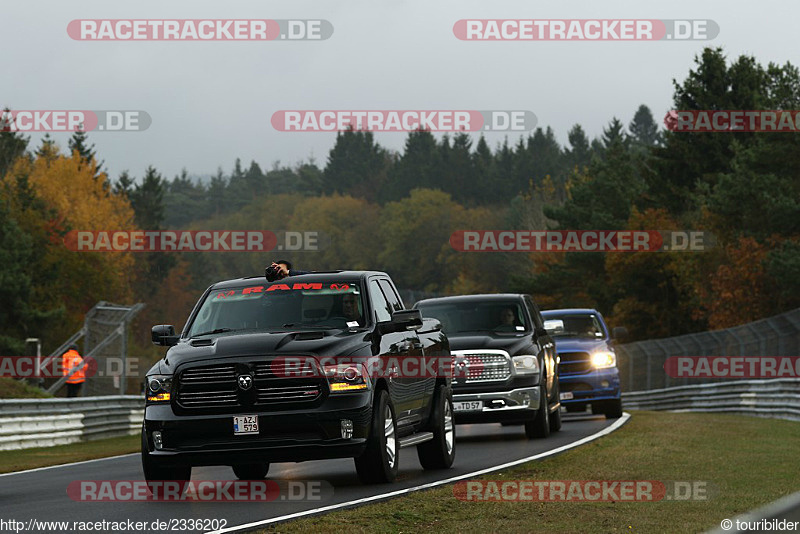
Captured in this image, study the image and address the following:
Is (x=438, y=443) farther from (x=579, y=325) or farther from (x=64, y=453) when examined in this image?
(x=579, y=325)

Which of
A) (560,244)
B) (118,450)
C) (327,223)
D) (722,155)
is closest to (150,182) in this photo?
(327,223)

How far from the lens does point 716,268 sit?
72000 millimetres

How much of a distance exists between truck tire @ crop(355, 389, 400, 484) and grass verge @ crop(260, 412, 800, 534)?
689 mm

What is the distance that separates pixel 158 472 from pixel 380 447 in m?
1.94

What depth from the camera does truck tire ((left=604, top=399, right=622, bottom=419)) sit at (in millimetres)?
26094

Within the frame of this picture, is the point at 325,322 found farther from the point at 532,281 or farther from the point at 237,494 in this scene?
the point at 532,281

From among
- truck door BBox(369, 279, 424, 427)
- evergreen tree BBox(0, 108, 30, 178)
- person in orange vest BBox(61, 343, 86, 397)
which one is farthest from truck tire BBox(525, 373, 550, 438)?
evergreen tree BBox(0, 108, 30, 178)

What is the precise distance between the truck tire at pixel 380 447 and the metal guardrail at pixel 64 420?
11.4 meters

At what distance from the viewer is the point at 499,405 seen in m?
19.5

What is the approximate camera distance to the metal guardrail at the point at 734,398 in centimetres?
2942

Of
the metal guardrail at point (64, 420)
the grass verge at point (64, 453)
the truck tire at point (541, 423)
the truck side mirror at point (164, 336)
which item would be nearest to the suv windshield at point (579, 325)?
the truck tire at point (541, 423)

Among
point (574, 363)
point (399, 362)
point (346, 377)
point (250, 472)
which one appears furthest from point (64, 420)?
point (346, 377)

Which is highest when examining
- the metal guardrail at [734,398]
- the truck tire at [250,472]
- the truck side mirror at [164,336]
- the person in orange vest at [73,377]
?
the truck side mirror at [164,336]

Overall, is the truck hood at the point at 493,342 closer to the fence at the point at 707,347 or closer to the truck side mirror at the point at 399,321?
the truck side mirror at the point at 399,321
